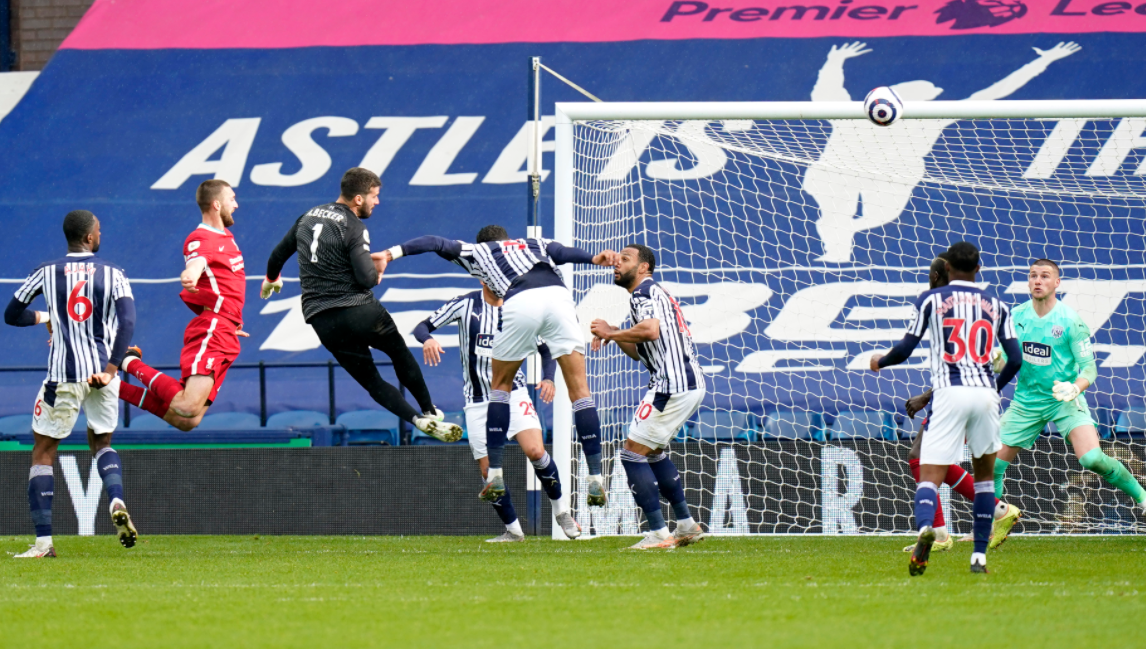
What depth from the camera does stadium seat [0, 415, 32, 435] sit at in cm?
1229

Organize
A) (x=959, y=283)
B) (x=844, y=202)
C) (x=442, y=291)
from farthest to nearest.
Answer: (x=442, y=291)
(x=844, y=202)
(x=959, y=283)

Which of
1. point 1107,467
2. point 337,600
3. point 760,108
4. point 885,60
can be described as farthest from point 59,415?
point 885,60

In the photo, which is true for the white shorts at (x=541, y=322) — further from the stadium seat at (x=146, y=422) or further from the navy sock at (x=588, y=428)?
the stadium seat at (x=146, y=422)

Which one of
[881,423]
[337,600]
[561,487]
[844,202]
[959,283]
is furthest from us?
[844,202]

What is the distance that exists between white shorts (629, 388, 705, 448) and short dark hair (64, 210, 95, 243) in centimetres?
347

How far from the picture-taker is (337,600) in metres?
5.06

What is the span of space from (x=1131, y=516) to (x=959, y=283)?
439cm

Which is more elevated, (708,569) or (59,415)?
(59,415)

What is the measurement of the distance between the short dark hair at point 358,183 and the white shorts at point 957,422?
3.62m

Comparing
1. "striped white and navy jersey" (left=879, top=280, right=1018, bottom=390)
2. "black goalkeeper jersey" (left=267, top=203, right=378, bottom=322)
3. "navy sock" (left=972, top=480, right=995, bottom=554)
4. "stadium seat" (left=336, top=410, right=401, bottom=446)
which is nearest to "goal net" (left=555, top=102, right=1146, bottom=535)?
"black goalkeeper jersey" (left=267, top=203, right=378, bottom=322)

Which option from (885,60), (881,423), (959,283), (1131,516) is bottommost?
(1131,516)

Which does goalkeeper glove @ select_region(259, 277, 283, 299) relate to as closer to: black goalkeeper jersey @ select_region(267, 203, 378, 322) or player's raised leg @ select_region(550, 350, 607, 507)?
black goalkeeper jersey @ select_region(267, 203, 378, 322)

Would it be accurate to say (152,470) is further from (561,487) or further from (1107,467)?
(1107,467)

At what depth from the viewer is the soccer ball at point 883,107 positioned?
802 cm
